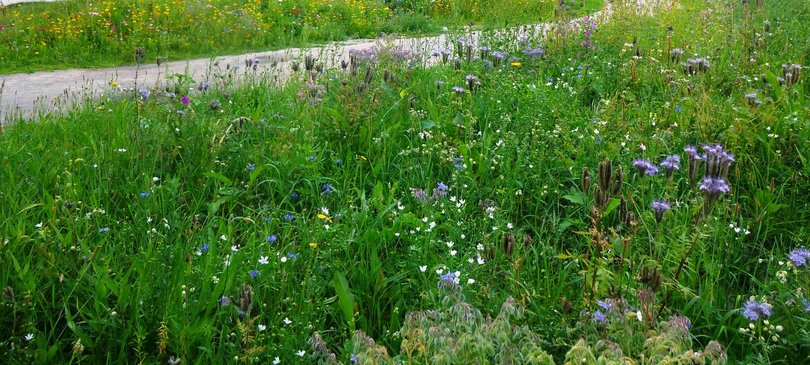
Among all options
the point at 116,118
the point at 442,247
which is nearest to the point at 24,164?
the point at 116,118

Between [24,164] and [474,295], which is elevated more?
[24,164]

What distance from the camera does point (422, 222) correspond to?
3.60 meters

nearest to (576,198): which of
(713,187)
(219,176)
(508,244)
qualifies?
(713,187)

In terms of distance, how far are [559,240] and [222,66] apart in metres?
5.70

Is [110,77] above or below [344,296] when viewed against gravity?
above

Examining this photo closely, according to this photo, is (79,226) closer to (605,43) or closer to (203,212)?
(203,212)

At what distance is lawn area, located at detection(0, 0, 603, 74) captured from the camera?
9.07 m

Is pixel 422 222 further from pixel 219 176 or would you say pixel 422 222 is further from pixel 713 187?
pixel 713 187

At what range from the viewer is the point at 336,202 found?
4.15m

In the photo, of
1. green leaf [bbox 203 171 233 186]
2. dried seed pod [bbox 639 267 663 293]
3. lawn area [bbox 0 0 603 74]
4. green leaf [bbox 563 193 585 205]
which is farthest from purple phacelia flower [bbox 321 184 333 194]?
lawn area [bbox 0 0 603 74]

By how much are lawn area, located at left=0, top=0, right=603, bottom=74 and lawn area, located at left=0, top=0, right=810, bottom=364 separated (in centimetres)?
270

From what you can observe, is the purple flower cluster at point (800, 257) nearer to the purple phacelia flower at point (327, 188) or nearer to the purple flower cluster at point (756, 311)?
the purple flower cluster at point (756, 311)

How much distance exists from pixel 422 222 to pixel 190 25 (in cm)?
788

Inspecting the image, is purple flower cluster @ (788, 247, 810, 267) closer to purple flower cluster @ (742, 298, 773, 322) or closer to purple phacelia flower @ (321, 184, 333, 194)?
purple flower cluster @ (742, 298, 773, 322)
